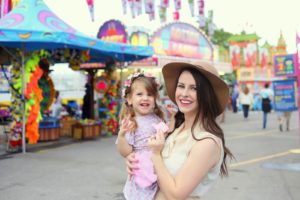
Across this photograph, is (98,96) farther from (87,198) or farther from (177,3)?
(87,198)

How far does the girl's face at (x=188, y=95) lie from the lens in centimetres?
208

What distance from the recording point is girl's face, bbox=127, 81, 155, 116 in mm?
2939

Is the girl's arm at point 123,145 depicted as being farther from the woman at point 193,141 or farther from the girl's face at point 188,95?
the girl's face at point 188,95

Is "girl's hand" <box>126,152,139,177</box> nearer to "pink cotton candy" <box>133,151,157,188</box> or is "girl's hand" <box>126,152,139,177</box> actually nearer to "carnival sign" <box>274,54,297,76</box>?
"pink cotton candy" <box>133,151,157,188</box>

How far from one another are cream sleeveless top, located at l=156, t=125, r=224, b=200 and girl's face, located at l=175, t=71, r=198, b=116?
119 mm

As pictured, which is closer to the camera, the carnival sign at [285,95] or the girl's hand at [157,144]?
the girl's hand at [157,144]

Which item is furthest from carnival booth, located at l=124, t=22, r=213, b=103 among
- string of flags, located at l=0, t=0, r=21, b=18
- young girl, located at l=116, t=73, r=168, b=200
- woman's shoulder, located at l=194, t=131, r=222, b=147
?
woman's shoulder, located at l=194, t=131, r=222, b=147

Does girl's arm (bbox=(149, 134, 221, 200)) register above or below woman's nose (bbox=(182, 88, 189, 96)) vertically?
below

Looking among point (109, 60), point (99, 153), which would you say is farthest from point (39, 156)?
point (109, 60)

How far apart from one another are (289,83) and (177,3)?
5.56 m

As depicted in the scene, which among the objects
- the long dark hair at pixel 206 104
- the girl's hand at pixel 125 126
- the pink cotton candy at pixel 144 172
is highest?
the long dark hair at pixel 206 104

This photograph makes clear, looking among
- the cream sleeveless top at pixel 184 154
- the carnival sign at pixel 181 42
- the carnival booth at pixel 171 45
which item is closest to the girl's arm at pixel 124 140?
the cream sleeveless top at pixel 184 154

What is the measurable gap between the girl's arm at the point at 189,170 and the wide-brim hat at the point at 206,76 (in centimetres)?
30

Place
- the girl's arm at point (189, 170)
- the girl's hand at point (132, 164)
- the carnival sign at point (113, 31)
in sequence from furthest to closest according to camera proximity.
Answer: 1. the carnival sign at point (113, 31)
2. the girl's hand at point (132, 164)
3. the girl's arm at point (189, 170)
